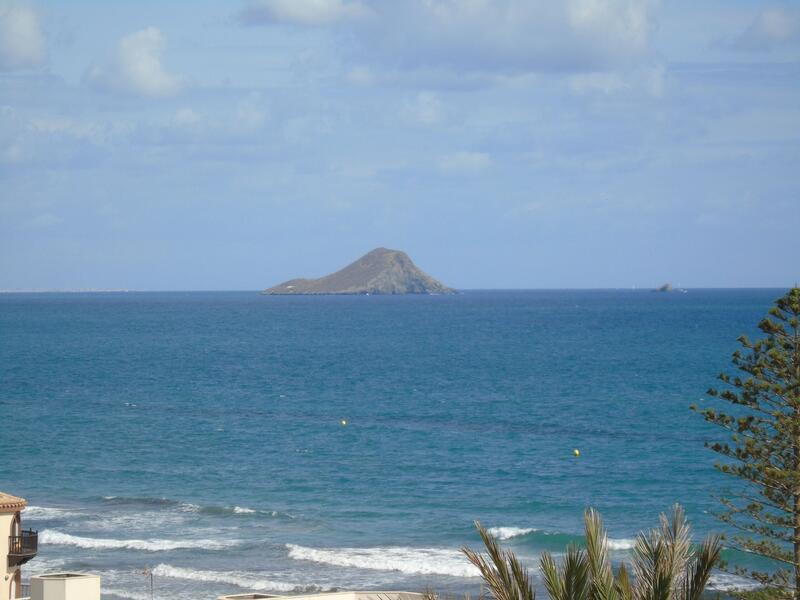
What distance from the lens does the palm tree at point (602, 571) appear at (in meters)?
9.77

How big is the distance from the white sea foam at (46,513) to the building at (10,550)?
62.3 feet

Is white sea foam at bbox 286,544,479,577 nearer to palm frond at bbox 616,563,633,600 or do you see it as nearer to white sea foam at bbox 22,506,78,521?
white sea foam at bbox 22,506,78,521

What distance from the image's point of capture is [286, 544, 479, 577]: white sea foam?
32.2 metres

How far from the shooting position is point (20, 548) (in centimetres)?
2011

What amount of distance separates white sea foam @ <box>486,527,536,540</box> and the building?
1855 cm

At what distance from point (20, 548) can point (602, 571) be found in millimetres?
13032

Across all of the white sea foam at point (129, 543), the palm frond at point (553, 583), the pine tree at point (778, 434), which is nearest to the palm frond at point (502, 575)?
the palm frond at point (553, 583)

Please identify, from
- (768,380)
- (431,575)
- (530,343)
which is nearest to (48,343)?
(530,343)

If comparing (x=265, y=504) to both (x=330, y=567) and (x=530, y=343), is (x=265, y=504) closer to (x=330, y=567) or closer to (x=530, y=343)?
(x=330, y=567)

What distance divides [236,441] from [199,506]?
560 inches

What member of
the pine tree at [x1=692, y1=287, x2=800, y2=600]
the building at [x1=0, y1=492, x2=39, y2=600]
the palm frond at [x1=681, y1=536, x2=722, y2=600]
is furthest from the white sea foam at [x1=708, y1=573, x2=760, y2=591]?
the palm frond at [x1=681, y1=536, x2=722, y2=600]

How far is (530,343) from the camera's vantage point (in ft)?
396

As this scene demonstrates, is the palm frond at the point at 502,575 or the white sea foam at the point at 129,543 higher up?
the palm frond at the point at 502,575

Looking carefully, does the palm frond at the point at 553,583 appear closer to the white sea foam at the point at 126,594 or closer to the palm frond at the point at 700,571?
the palm frond at the point at 700,571
